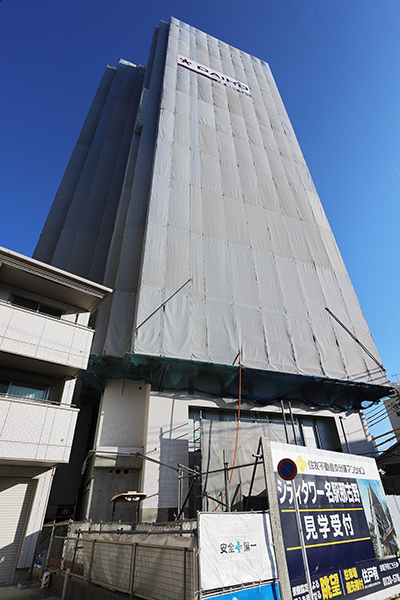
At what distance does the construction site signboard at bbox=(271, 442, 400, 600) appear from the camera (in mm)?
5699

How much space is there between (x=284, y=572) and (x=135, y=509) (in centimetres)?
716

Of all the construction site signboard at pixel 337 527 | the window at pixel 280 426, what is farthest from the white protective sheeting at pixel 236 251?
the construction site signboard at pixel 337 527

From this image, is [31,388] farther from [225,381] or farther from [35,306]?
[225,381]

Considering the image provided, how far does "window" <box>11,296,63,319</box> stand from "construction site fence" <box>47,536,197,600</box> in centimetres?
707

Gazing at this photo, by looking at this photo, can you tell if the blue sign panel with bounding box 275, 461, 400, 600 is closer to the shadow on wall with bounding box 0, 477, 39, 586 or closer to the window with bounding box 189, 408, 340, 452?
the window with bounding box 189, 408, 340, 452

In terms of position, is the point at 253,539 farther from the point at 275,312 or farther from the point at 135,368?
the point at 275,312

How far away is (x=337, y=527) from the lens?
6504 millimetres

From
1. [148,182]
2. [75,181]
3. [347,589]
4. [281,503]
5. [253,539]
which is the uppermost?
[75,181]

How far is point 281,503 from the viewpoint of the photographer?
5777 millimetres

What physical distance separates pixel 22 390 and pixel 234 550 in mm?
8115

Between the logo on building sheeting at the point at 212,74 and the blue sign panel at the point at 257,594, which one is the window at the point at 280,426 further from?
the logo on building sheeting at the point at 212,74

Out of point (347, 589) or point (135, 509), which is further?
point (135, 509)

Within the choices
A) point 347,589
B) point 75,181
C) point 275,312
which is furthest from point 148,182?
point 347,589

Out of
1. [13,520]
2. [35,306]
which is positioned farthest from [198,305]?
[13,520]
